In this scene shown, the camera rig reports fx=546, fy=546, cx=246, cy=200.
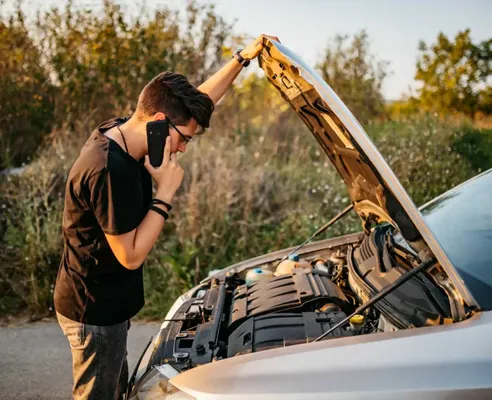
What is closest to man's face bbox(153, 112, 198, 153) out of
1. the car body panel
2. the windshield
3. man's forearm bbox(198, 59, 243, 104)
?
man's forearm bbox(198, 59, 243, 104)

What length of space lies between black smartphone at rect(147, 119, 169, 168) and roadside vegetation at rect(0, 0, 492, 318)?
293 centimetres

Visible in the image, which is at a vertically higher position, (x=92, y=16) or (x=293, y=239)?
(x=92, y=16)

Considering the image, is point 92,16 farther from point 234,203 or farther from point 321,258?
point 321,258

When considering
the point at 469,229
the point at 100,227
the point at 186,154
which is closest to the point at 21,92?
the point at 186,154

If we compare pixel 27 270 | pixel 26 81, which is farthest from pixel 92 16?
pixel 27 270

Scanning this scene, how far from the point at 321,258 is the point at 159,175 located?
138 cm

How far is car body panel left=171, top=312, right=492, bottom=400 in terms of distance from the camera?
1.56 meters

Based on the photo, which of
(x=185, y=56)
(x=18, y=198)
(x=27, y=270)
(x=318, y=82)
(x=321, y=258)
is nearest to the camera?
(x=318, y=82)

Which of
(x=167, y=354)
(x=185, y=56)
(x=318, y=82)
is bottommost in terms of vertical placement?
(x=167, y=354)

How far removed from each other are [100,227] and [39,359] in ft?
7.77

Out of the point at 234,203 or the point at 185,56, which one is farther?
the point at 185,56

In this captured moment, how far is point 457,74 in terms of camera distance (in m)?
11.2

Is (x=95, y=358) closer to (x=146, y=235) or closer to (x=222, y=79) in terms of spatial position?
(x=146, y=235)

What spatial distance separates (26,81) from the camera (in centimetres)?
711
